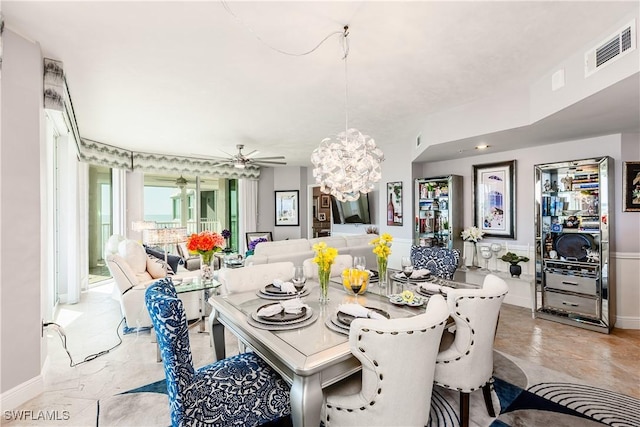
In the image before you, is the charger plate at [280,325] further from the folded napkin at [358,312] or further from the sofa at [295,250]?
the sofa at [295,250]

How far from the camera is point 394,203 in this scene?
229 inches

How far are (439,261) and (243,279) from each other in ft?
6.76

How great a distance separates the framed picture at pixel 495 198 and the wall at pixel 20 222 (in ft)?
17.3

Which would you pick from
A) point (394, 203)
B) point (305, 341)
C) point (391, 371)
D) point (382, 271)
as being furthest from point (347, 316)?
point (394, 203)

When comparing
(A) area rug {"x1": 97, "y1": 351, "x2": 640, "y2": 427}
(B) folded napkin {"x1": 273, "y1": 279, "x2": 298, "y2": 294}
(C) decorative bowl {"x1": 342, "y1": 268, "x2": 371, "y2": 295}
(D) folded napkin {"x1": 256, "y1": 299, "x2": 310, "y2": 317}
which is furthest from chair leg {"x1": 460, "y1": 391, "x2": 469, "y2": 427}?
(B) folded napkin {"x1": 273, "y1": 279, "x2": 298, "y2": 294}

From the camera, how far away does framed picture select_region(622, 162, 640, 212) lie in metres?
3.39

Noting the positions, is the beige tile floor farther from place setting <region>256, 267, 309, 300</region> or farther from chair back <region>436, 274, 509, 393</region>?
chair back <region>436, 274, 509, 393</region>

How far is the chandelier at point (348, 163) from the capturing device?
2.50 meters

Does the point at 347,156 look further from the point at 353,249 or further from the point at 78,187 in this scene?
the point at 78,187

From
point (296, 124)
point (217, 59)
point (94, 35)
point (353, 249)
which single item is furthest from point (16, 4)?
point (353, 249)

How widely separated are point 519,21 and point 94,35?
2.99m

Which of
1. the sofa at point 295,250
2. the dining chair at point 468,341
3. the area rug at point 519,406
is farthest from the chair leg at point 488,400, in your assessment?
the sofa at point 295,250

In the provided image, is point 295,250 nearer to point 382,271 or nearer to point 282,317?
point 382,271

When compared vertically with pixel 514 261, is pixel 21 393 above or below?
below
